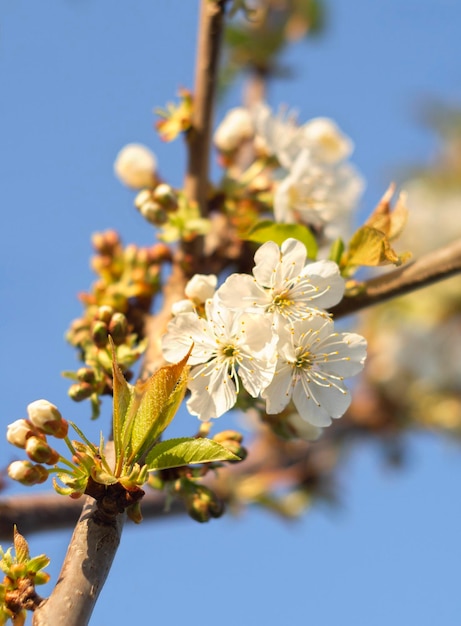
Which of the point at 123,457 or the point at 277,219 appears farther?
the point at 277,219

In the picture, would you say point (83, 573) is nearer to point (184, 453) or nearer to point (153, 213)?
point (184, 453)

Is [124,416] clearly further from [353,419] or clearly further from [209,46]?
[353,419]

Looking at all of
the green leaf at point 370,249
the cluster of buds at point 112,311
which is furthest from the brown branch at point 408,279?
the cluster of buds at point 112,311

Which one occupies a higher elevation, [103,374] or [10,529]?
[103,374]

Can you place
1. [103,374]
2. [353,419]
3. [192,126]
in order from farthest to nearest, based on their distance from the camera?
[353,419] → [192,126] → [103,374]

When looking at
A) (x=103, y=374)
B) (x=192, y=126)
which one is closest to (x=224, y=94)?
(x=192, y=126)

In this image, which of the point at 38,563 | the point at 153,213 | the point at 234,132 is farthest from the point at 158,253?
the point at 38,563

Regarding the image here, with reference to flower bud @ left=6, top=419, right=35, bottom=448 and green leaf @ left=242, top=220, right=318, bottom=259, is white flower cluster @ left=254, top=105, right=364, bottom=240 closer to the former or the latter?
green leaf @ left=242, top=220, right=318, bottom=259
